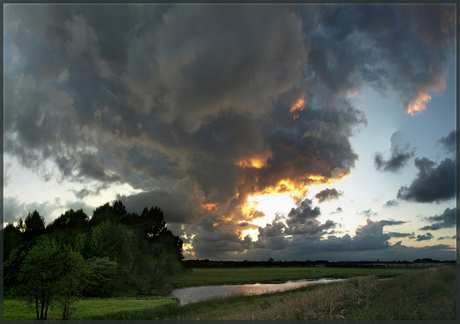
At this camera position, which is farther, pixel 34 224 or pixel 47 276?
pixel 34 224

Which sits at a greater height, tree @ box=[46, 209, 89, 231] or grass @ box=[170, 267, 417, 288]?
tree @ box=[46, 209, 89, 231]

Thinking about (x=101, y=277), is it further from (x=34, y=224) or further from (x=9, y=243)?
(x=34, y=224)

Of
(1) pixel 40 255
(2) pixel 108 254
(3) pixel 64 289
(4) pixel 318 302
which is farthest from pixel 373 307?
(2) pixel 108 254

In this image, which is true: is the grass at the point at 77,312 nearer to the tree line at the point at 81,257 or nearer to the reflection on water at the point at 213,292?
the tree line at the point at 81,257

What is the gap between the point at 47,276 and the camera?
22.5 m

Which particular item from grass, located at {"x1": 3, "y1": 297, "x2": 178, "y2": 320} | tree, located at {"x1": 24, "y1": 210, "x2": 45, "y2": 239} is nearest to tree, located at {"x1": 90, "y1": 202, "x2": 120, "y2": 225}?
tree, located at {"x1": 24, "y1": 210, "x2": 45, "y2": 239}

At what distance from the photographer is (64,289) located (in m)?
23.2

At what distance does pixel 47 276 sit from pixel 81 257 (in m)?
3.82

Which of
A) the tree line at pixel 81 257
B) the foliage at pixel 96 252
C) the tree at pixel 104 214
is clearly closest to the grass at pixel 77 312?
the tree line at pixel 81 257

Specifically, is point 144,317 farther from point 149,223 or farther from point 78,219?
point 149,223

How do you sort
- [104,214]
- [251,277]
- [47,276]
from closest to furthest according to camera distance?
[47,276]
[104,214]
[251,277]

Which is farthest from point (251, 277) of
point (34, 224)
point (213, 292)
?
point (34, 224)

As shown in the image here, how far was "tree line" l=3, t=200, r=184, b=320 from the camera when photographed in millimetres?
22688

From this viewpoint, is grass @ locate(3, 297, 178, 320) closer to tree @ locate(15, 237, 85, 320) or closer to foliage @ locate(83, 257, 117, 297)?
tree @ locate(15, 237, 85, 320)
